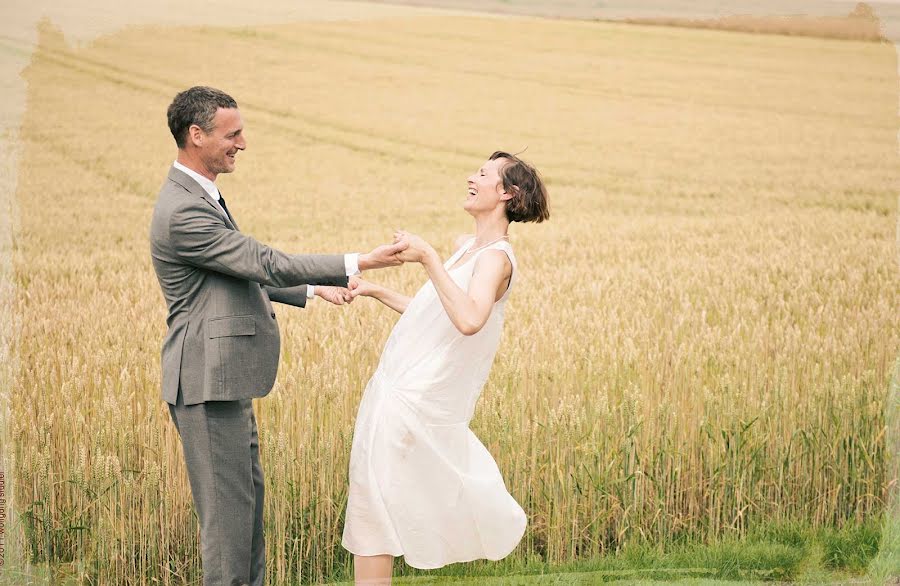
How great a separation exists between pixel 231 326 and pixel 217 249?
0.81 feet

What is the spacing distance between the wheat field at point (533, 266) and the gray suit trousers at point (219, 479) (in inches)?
18.5

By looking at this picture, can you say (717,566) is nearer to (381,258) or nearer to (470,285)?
(470,285)

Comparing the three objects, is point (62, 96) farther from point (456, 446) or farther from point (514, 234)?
point (456, 446)

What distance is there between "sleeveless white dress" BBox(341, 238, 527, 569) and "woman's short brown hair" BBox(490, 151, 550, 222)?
0.49 feet

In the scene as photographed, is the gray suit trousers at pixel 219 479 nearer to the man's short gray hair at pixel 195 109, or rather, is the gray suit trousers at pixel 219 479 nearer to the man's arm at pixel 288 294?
the man's arm at pixel 288 294

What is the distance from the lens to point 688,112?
1377 cm

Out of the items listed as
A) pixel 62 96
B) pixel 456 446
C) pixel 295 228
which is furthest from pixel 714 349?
pixel 62 96

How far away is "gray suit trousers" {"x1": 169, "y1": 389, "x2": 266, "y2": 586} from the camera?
3021 mm

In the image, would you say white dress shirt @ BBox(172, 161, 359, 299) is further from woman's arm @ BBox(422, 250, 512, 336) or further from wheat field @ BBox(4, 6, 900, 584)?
wheat field @ BBox(4, 6, 900, 584)

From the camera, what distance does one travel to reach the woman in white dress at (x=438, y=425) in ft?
9.99

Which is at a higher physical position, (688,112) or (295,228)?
(688,112)

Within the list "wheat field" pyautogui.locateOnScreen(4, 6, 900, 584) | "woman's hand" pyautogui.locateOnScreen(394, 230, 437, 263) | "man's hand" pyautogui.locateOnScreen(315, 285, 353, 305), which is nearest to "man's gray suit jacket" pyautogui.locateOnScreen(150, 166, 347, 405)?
"woman's hand" pyautogui.locateOnScreen(394, 230, 437, 263)

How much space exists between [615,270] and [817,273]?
1598 mm

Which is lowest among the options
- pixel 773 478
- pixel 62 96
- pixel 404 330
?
pixel 773 478
